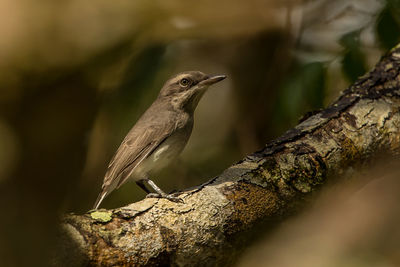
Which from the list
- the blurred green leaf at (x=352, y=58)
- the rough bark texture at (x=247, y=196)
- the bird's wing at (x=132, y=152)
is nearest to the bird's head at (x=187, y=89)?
the bird's wing at (x=132, y=152)

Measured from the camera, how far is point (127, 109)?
17.1 feet

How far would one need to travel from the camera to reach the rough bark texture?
8.01 feet

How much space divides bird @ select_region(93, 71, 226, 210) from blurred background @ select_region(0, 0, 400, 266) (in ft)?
0.89

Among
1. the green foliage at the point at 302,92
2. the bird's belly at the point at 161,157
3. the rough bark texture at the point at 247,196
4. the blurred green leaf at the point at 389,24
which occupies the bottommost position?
the rough bark texture at the point at 247,196

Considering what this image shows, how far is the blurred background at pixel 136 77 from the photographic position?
1005 millimetres

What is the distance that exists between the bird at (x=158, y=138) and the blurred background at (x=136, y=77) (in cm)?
27

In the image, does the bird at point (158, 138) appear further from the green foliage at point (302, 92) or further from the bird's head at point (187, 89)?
the green foliage at point (302, 92)

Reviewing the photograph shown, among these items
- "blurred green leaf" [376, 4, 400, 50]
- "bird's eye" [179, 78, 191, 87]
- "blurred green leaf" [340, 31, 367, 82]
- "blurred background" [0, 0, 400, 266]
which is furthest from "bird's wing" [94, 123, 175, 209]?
"blurred green leaf" [376, 4, 400, 50]

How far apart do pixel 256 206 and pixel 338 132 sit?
0.99 metres

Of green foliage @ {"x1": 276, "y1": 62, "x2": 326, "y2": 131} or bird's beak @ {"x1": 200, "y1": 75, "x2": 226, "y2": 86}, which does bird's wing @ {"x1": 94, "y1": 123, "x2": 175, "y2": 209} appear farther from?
green foliage @ {"x1": 276, "y1": 62, "x2": 326, "y2": 131}

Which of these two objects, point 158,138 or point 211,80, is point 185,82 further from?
point 158,138

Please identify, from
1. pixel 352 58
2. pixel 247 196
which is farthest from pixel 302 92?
pixel 247 196

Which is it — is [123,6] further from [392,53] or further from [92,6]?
Result: [392,53]

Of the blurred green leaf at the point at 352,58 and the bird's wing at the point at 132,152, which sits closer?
the blurred green leaf at the point at 352,58
